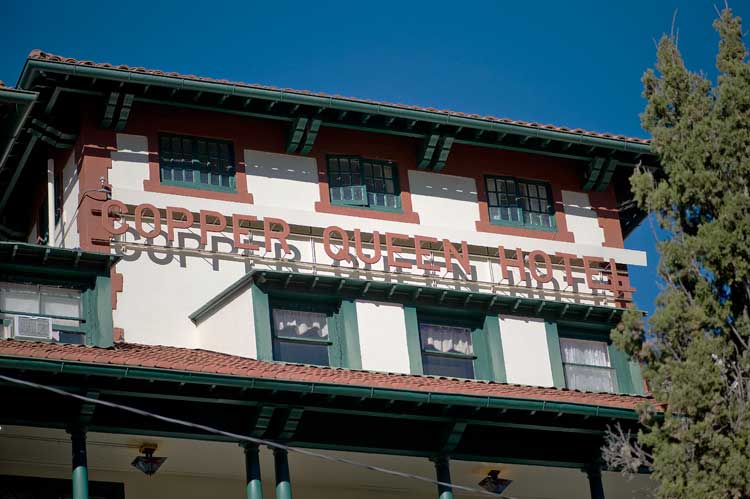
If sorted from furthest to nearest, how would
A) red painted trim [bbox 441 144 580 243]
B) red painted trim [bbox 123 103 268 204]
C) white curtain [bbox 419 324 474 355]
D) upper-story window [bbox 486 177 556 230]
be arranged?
1. upper-story window [bbox 486 177 556 230]
2. red painted trim [bbox 441 144 580 243]
3. red painted trim [bbox 123 103 268 204]
4. white curtain [bbox 419 324 474 355]

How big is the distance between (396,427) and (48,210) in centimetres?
903

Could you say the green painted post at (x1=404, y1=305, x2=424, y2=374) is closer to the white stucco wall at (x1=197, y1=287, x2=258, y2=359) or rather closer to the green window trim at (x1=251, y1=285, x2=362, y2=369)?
the green window trim at (x1=251, y1=285, x2=362, y2=369)

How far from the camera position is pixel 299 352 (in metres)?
28.9

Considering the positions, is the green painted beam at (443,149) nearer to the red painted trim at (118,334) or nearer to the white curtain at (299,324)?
the white curtain at (299,324)

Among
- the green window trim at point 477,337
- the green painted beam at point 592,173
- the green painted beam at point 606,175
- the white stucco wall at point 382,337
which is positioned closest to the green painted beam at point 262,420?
the white stucco wall at point 382,337

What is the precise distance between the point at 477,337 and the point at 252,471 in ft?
23.1

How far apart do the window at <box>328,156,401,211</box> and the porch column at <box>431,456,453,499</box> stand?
7.09 metres

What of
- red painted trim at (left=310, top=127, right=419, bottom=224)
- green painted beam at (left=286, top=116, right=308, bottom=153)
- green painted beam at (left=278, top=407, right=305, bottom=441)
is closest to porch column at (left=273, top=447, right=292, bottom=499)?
green painted beam at (left=278, top=407, right=305, bottom=441)

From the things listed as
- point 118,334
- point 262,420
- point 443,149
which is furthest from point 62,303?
point 443,149

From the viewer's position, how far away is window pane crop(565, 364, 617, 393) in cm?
3128

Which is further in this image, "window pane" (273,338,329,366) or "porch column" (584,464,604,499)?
"window pane" (273,338,329,366)

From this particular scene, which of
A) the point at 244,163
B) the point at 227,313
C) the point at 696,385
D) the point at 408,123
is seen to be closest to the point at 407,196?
the point at 408,123

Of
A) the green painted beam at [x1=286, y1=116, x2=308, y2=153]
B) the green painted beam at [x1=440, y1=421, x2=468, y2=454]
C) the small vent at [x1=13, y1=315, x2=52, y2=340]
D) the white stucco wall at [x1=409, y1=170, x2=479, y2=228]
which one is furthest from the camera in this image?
the white stucco wall at [x1=409, y1=170, x2=479, y2=228]

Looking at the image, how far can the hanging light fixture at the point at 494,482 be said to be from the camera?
28.2m
